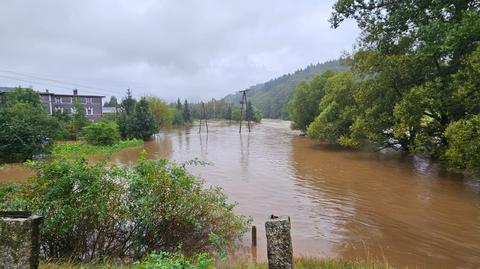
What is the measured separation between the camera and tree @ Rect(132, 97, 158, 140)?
4009 cm

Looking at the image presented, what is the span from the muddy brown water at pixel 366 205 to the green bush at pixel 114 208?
234 cm

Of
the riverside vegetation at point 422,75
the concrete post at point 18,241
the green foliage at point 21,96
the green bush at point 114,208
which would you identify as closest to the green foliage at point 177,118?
the green foliage at point 21,96

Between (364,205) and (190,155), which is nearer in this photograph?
(364,205)

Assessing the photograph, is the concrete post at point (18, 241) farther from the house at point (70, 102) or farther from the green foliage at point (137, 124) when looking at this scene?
the house at point (70, 102)

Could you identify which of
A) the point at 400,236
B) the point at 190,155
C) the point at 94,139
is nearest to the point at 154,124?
the point at 94,139

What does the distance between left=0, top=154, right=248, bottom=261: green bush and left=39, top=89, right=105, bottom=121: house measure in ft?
164

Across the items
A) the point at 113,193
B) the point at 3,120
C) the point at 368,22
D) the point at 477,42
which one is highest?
the point at 368,22

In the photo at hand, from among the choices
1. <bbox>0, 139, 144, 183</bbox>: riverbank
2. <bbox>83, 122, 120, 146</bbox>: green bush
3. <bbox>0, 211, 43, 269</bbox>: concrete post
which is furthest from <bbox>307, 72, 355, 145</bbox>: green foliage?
<bbox>0, 211, 43, 269</bbox>: concrete post

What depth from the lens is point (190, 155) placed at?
27.8 metres

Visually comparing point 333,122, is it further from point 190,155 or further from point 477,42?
point 477,42

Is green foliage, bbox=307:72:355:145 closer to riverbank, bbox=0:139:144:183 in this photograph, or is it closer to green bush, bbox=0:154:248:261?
riverbank, bbox=0:139:144:183

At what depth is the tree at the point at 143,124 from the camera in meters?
40.1

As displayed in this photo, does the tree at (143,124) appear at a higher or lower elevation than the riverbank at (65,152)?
higher

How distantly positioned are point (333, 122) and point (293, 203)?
1840 cm
